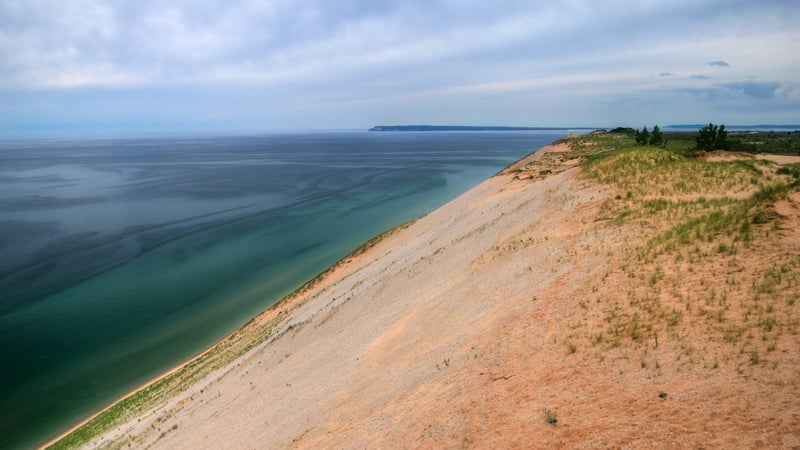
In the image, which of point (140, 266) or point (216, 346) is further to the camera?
point (140, 266)

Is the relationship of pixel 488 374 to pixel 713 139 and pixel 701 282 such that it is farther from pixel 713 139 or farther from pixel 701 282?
pixel 713 139

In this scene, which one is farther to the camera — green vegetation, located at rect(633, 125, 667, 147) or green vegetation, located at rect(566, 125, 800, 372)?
green vegetation, located at rect(633, 125, 667, 147)

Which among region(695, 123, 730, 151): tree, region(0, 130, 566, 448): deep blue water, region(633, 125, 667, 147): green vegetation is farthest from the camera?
region(633, 125, 667, 147): green vegetation

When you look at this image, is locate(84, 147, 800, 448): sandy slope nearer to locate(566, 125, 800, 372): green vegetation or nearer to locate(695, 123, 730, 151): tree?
locate(566, 125, 800, 372): green vegetation

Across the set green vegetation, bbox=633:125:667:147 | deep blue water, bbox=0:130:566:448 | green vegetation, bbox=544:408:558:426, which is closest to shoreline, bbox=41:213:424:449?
deep blue water, bbox=0:130:566:448

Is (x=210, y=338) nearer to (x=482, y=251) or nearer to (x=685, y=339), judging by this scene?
(x=482, y=251)

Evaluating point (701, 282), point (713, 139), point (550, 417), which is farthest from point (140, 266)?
point (713, 139)
